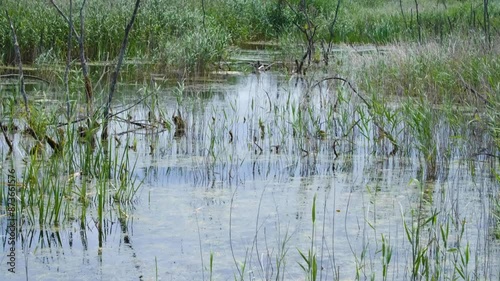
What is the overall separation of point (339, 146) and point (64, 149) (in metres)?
2.11

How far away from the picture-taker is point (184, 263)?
359 centimetres

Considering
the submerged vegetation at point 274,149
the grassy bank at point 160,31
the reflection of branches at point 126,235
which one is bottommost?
the reflection of branches at point 126,235

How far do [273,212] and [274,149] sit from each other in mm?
1766

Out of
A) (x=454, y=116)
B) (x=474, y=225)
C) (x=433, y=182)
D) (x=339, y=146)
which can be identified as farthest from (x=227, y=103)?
(x=474, y=225)

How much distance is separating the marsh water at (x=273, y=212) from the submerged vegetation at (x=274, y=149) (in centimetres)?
2

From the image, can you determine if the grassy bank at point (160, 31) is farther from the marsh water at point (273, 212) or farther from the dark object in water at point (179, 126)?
the marsh water at point (273, 212)

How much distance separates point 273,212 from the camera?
4.45 meters

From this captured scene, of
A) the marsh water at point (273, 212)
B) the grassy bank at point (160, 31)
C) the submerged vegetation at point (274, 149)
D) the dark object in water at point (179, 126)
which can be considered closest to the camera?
the marsh water at point (273, 212)

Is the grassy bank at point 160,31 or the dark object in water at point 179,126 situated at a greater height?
the grassy bank at point 160,31

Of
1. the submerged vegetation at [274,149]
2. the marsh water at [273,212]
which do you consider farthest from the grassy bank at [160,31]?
the marsh water at [273,212]

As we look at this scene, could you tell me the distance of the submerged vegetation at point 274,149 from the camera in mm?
3744

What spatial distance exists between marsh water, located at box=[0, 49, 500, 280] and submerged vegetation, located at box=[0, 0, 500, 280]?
0.7 inches

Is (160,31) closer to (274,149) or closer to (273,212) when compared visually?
(274,149)

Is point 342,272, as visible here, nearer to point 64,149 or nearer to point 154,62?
point 64,149
